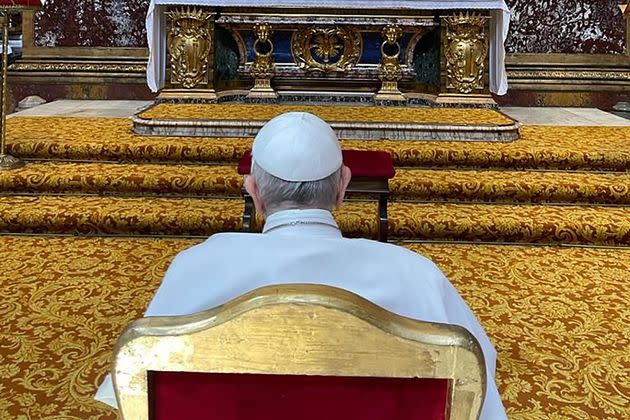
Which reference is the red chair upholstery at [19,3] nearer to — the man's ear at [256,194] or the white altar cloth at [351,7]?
the white altar cloth at [351,7]

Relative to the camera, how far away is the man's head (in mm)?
1569

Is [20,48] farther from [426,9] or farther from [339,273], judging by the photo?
[339,273]

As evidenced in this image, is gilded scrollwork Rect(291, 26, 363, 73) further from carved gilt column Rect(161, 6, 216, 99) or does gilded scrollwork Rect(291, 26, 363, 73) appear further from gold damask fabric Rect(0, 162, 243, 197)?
gold damask fabric Rect(0, 162, 243, 197)

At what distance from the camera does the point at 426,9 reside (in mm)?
7184

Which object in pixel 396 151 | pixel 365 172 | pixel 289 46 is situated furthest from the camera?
pixel 289 46

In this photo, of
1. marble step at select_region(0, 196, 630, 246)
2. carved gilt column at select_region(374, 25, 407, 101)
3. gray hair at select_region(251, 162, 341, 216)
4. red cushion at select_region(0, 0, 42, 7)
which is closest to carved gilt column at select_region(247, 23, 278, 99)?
carved gilt column at select_region(374, 25, 407, 101)

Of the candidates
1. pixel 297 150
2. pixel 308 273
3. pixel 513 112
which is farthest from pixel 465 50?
pixel 308 273

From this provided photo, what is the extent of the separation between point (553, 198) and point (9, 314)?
11.9ft

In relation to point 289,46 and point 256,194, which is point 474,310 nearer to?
point 256,194

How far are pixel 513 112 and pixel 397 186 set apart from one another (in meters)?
3.88

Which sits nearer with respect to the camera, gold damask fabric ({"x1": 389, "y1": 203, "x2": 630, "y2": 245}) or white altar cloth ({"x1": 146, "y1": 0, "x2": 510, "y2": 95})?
gold damask fabric ({"x1": 389, "y1": 203, "x2": 630, "y2": 245})

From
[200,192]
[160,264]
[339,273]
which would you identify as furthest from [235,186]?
[339,273]

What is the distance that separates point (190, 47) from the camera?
7176 millimetres

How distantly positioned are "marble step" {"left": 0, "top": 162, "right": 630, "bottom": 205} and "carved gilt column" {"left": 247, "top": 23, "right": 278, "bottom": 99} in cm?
264
